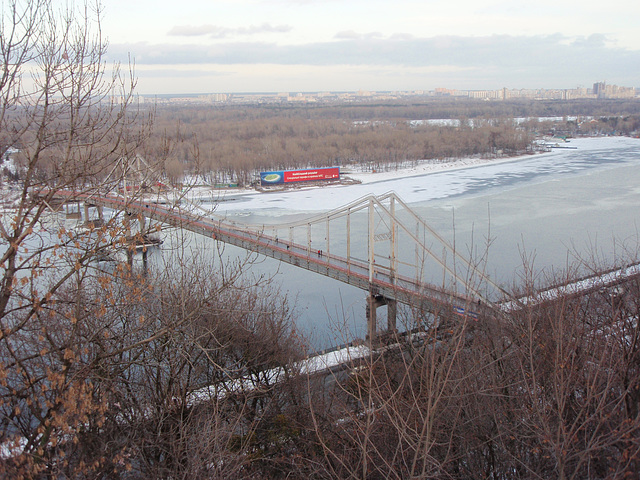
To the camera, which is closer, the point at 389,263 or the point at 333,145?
the point at 389,263

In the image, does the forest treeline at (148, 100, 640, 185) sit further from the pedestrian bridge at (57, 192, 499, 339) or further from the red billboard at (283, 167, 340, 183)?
the pedestrian bridge at (57, 192, 499, 339)

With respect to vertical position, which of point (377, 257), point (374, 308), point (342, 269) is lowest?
point (374, 308)

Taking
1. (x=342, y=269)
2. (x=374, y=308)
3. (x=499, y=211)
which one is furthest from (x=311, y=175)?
(x=374, y=308)

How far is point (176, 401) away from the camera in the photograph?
588 cm

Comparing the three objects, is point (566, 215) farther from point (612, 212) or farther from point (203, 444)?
point (203, 444)

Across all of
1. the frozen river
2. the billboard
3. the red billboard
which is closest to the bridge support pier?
the frozen river

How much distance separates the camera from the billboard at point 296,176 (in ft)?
120

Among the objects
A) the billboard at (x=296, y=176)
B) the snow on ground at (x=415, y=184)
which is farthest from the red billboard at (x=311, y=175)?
the snow on ground at (x=415, y=184)

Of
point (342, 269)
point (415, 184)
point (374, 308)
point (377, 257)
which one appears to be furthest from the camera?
point (415, 184)

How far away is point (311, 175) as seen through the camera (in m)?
37.6

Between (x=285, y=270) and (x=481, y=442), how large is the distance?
1264 centimetres

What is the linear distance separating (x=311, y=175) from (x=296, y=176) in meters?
1.05

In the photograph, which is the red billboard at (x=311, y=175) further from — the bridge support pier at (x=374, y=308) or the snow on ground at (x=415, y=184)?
the bridge support pier at (x=374, y=308)

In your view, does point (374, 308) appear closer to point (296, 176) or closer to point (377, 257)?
point (377, 257)
